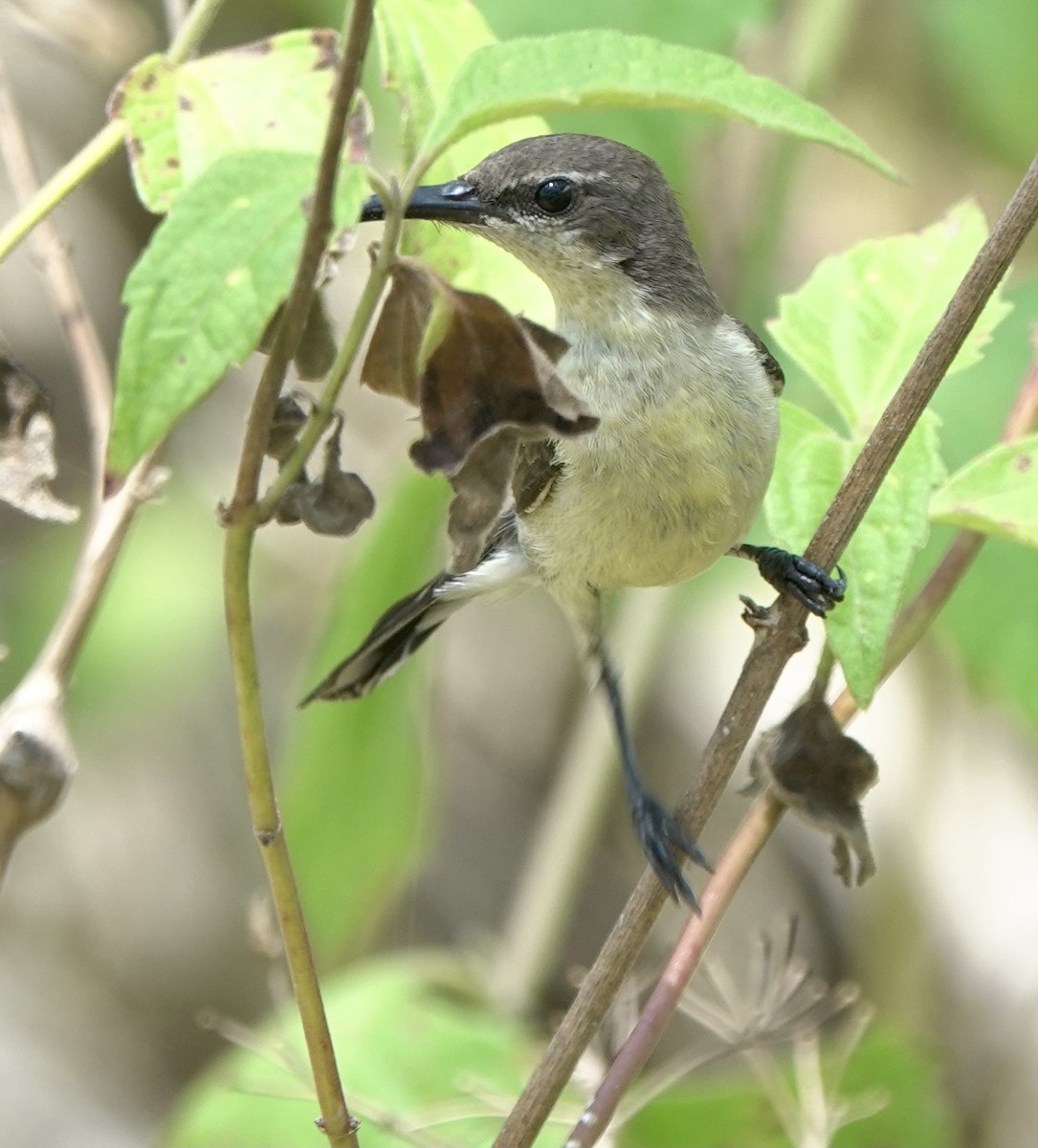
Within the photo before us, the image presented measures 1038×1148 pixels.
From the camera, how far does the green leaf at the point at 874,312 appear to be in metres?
1.82

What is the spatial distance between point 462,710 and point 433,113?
A: 4197 mm

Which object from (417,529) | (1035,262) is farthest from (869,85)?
(417,529)

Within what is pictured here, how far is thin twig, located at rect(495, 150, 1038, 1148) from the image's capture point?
4.54 ft

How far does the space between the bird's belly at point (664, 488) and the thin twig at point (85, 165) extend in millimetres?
903

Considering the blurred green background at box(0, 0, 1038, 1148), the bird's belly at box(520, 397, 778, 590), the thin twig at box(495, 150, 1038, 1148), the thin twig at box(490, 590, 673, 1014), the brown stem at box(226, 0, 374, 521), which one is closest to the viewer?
the brown stem at box(226, 0, 374, 521)

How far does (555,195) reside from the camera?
239 centimetres

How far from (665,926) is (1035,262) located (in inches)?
85.7

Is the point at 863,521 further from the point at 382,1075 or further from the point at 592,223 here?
the point at 382,1075

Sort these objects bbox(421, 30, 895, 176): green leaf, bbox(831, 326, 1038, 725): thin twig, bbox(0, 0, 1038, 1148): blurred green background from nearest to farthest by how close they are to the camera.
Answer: bbox(421, 30, 895, 176): green leaf → bbox(831, 326, 1038, 725): thin twig → bbox(0, 0, 1038, 1148): blurred green background

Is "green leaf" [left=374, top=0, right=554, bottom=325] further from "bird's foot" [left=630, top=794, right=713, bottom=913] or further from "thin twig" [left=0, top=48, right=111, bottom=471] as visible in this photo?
"bird's foot" [left=630, top=794, right=713, bottom=913]

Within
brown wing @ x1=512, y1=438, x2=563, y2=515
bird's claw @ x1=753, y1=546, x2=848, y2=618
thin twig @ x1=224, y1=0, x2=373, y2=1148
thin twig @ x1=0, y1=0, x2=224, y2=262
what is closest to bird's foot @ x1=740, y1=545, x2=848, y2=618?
bird's claw @ x1=753, y1=546, x2=848, y2=618

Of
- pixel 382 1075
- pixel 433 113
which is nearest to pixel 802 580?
pixel 433 113

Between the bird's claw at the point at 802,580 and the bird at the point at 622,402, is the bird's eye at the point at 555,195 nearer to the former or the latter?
the bird at the point at 622,402

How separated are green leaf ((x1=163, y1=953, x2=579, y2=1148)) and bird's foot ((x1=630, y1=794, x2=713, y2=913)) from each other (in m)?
0.56
